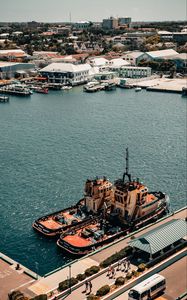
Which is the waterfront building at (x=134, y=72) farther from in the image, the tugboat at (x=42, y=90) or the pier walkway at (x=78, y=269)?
the pier walkway at (x=78, y=269)

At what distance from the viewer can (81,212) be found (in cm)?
4703

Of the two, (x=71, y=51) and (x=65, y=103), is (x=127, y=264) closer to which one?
(x=65, y=103)

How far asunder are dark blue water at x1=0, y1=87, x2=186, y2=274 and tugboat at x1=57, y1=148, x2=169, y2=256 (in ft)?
6.17

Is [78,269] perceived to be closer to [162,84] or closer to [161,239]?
[161,239]

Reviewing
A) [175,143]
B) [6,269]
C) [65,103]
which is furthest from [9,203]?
[65,103]

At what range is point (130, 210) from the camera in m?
45.1

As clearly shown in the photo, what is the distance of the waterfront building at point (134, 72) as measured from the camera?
14250cm

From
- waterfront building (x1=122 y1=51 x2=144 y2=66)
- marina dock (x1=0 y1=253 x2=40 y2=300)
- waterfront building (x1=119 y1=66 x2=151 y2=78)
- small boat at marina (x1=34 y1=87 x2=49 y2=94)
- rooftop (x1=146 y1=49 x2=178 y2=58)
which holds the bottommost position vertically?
marina dock (x1=0 y1=253 x2=40 y2=300)

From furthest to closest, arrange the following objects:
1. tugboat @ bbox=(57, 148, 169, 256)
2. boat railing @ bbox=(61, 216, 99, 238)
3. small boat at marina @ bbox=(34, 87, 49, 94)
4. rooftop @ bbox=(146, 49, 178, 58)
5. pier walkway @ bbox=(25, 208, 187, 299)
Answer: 1. rooftop @ bbox=(146, 49, 178, 58)
2. small boat at marina @ bbox=(34, 87, 49, 94)
3. boat railing @ bbox=(61, 216, 99, 238)
4. tugboat @ bbox=(57, 148, 169, 256)
5. pier walkway @ bbox=(25, 208, 187, 299)

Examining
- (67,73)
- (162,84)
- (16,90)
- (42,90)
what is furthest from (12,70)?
(162,84)

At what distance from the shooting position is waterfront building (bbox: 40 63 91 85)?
133125 mm

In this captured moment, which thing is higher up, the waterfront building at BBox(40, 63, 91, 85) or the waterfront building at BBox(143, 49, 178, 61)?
the waterfront building at BBox(143, 49, 178, 61)

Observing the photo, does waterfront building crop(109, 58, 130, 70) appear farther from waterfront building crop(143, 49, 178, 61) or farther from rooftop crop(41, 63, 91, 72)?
Answer: rooftop crop(41, 63, 91, 72)

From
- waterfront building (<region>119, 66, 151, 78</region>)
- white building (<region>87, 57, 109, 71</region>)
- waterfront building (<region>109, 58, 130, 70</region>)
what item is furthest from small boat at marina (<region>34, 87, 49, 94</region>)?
waterfront building (<region>109, 58, 130, 70</region>)
